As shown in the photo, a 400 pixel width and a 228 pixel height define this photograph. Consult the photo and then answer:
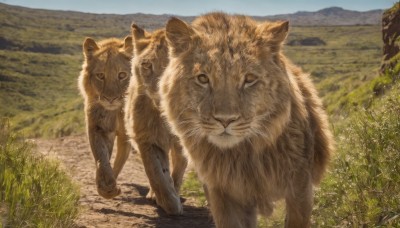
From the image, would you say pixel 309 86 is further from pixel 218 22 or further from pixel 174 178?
pixel 174 178

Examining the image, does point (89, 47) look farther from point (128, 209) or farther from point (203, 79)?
point (203, 79)

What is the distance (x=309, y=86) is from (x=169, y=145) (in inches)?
91.2

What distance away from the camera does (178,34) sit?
4.58 metres

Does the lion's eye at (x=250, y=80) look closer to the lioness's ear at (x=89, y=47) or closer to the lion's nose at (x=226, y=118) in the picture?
the lion's nose at (x=226, y=118)

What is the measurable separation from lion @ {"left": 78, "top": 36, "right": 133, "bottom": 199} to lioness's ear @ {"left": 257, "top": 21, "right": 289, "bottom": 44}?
364 centimetres

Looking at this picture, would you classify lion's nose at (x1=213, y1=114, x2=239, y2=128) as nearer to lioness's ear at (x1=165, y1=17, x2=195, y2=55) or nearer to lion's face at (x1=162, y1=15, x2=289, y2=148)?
lion's face at (x1=162, y1=15, x2=289, y2=148)

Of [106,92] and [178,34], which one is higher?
[178,34]

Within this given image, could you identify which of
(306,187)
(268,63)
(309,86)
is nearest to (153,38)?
(309,86)

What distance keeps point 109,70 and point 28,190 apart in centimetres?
Result: 412

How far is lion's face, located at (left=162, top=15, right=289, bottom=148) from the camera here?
380 centimetres

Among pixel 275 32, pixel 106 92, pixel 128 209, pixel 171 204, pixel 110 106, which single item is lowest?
pixel 128 209

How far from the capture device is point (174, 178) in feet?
24.2

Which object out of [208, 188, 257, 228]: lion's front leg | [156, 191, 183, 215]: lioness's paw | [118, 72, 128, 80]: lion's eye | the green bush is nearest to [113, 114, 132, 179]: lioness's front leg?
[118, 72, 128, 80]: lion's eye

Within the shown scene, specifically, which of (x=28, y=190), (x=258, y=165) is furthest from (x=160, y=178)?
(x=28, y=190)
